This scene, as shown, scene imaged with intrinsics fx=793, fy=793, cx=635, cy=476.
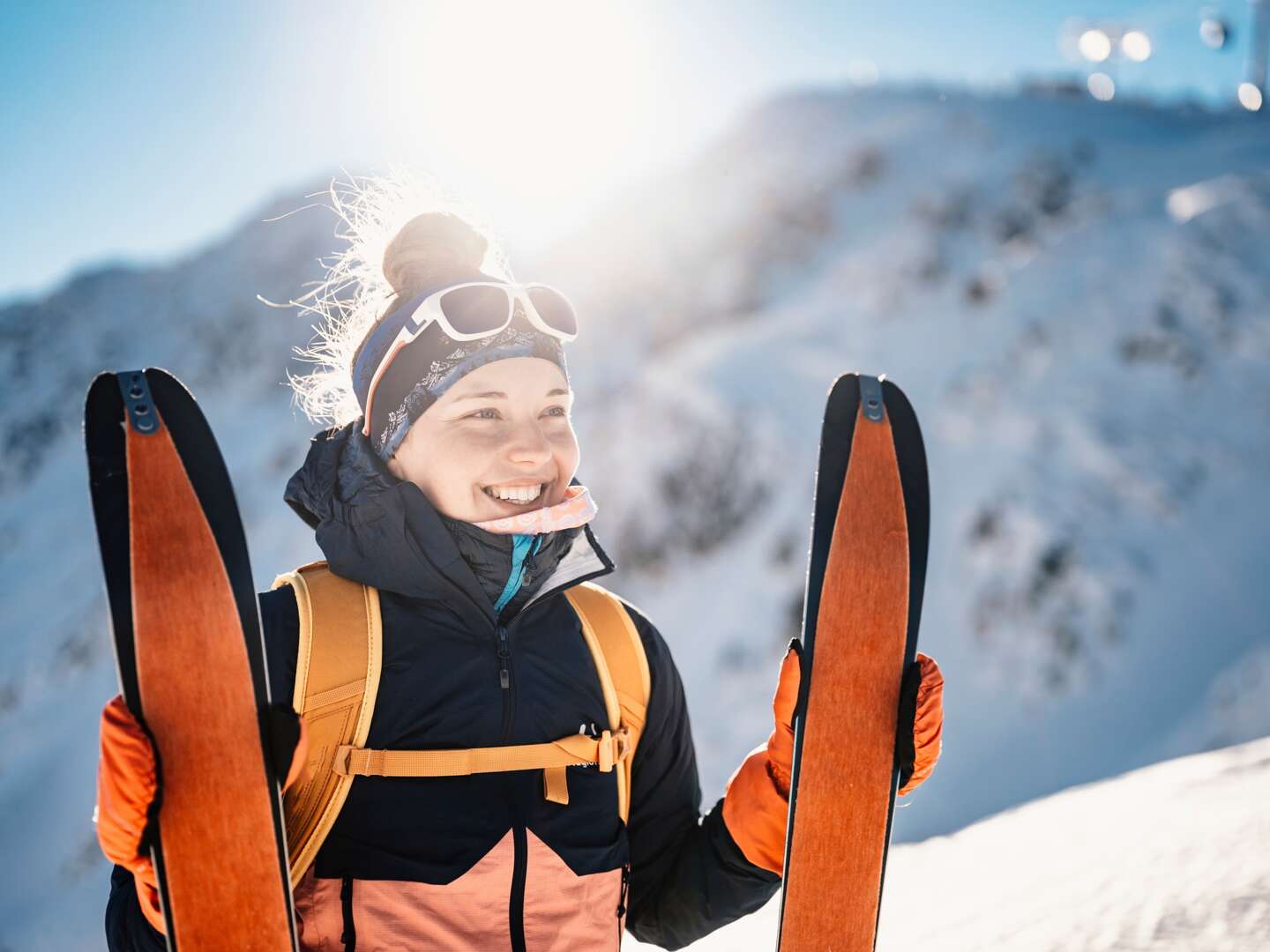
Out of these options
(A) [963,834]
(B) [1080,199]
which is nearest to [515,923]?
(A) [963,834]

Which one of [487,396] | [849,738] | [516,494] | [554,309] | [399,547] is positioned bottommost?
[849,738]

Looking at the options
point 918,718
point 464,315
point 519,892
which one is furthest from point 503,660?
point 918,718

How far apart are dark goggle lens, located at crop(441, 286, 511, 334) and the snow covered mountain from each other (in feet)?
11.3

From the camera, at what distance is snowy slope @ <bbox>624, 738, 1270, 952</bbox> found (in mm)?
2416

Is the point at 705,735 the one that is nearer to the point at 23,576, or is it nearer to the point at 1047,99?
the point at 23,576

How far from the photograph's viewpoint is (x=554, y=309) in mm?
2176

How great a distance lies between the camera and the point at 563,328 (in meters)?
2.18

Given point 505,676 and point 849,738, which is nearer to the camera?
point 505,676

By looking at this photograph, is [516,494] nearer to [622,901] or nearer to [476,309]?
[476,309]

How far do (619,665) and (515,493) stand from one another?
1.70 ft

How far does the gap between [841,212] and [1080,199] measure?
8.19 meters

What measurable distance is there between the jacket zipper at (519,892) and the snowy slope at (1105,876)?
181cm

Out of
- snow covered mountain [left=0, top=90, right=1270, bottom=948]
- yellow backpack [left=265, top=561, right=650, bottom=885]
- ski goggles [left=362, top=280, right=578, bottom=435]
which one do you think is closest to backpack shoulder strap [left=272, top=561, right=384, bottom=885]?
yellow backpack [left=265, top=561, right=650, bottom=885]

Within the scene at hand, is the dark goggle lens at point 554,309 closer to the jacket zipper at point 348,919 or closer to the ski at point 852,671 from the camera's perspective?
the ski at point 852,671
